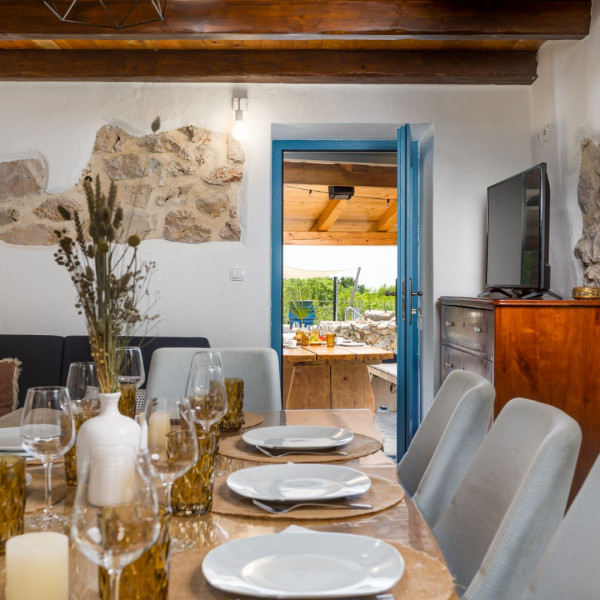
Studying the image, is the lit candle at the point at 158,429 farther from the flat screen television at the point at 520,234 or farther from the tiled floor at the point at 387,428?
the tiled floor at the point at 387,428

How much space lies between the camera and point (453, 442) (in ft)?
5.28

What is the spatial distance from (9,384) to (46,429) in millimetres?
2654

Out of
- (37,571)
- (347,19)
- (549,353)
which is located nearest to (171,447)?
(37,571)

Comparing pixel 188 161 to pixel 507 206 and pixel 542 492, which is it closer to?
pixel 507 206

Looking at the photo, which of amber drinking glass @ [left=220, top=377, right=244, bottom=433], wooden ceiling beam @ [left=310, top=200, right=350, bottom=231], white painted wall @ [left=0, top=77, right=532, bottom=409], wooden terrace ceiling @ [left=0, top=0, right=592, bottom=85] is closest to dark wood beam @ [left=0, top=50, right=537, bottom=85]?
wooden terrace ceiling @ [left=0, top=0, right=592, bottom=85]

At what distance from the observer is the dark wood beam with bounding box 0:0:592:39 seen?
3.30 metres

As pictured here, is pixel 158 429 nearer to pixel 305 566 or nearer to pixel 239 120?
pixel 305 566

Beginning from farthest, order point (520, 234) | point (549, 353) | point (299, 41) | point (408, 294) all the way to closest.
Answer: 1. point (408, 294)
2. point (299, 41)
3. point (520, 234)
4. point (549, 353)

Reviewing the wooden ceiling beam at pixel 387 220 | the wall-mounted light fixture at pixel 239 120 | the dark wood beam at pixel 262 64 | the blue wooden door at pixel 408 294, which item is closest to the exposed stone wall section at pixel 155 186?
the wall-mounted light fixture at pixel 239 120

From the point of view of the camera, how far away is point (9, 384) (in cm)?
355

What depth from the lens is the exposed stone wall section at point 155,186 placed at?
402 centimetres

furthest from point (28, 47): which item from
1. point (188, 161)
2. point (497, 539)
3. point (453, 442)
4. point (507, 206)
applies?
point (497, 539)

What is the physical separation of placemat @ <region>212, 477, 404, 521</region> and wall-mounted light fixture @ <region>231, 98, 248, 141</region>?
3.00m

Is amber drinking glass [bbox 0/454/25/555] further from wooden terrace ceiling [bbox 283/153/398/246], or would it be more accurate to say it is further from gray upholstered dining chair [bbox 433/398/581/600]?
wooden terrace ceiling [bbox 283/153/398/246]
